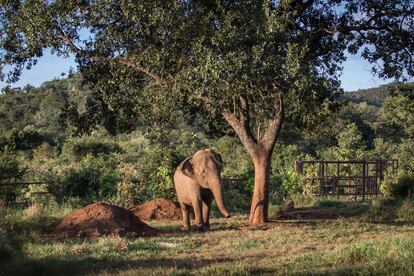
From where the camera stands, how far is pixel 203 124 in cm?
2120

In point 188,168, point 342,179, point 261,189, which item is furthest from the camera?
point 342,179

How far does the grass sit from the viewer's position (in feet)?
30.3

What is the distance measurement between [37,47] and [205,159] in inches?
219

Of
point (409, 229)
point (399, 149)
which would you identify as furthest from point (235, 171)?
point (399, 149)

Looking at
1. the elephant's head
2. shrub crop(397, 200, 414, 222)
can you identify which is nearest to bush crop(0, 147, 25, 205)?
the elephant's head

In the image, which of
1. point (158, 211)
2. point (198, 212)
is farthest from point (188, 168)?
point (158, 211)

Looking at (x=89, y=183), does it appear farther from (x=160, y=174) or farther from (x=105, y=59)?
(x=105, y=59)

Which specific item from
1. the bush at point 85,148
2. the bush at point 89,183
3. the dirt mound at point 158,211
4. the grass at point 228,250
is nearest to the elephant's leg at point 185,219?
the grass at point 228,250

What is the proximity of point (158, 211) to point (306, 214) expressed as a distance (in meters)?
4.92

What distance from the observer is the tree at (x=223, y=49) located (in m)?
13.8

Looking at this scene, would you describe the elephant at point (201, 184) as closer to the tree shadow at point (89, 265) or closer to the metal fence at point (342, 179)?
the tree shadow at point (89, 265)

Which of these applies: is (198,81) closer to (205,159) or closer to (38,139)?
(205,159)

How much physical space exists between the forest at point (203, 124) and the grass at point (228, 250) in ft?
0.14

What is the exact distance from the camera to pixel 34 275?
9391mm
